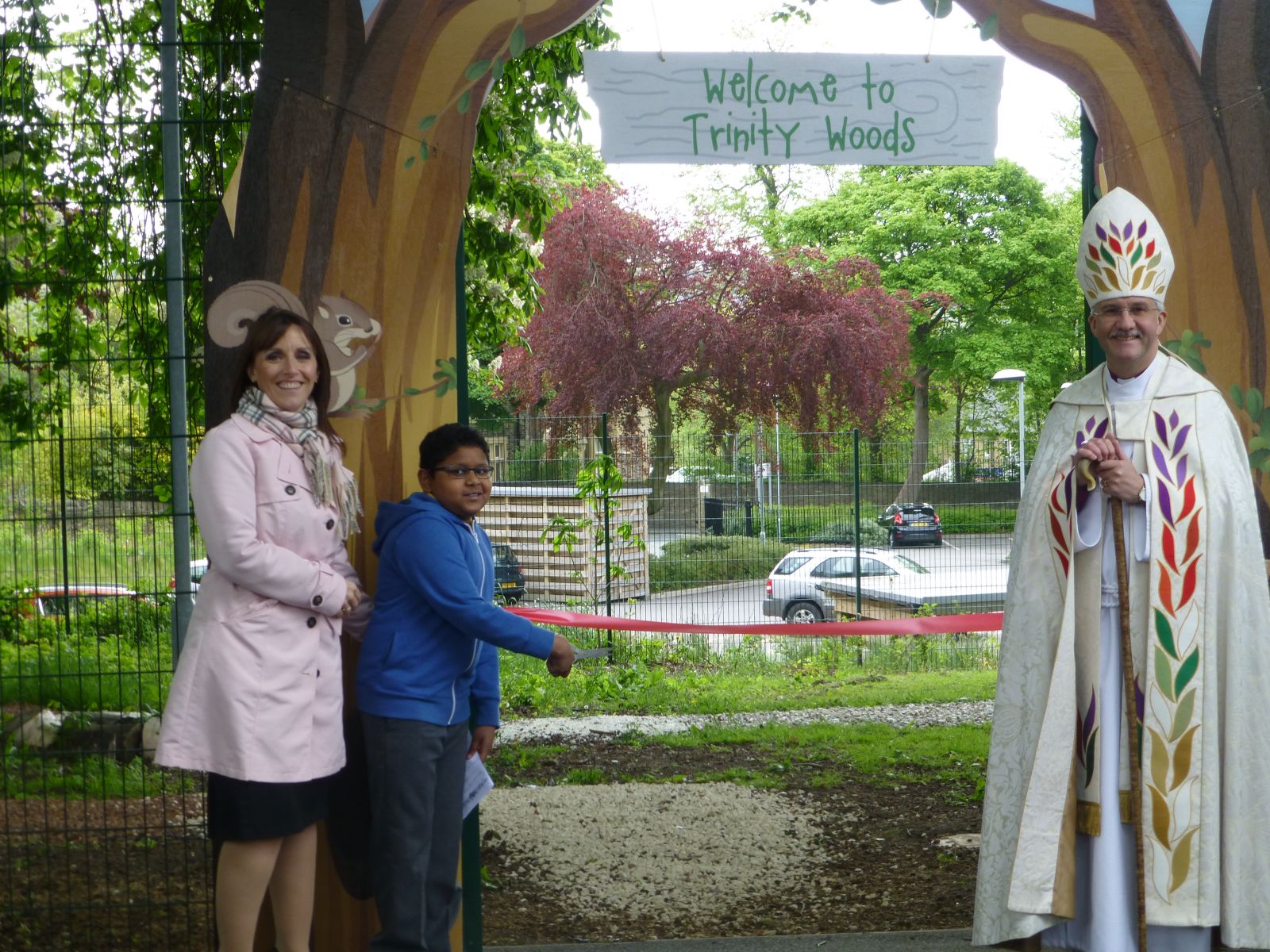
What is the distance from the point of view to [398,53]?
3863 mm

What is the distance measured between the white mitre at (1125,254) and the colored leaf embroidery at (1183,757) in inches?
46.9

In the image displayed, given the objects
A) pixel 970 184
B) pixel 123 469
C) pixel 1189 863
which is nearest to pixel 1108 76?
→ pixel 1189 863

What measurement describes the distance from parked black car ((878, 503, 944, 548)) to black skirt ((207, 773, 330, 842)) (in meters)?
10.4

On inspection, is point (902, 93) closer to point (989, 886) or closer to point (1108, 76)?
point (1108, 76)

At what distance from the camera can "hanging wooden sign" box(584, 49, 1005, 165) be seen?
3979 mm

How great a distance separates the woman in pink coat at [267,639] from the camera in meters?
2.94

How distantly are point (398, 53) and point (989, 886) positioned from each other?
3.07 metres

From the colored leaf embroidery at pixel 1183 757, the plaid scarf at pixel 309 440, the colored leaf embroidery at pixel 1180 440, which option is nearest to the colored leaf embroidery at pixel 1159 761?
the colored leaf embroidery at pixel 1183 757

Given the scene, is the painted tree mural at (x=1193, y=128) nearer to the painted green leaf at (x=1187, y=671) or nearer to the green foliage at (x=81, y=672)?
the painted green leaf at (x=1187, y=671)

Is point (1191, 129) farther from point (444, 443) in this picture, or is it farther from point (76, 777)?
point (76, 777)

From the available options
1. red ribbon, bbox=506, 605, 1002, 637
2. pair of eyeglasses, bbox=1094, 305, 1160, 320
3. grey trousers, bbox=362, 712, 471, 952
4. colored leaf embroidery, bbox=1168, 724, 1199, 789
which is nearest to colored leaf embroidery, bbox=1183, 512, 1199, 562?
colored leaf embroidery, bbox=1168, 724, 1199, 789

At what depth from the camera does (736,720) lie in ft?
30.9

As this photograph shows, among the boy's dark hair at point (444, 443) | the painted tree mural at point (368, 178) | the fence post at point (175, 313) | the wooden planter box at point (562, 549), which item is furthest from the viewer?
the wooden planter box at point (562, 549)

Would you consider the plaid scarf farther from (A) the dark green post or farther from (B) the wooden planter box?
(B) the wooden planter box
